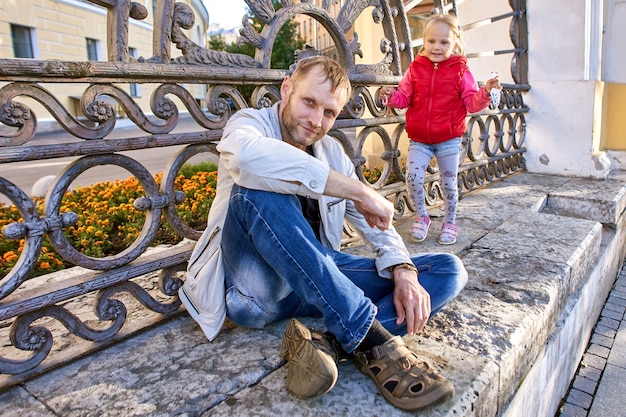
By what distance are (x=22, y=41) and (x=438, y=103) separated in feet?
58.7

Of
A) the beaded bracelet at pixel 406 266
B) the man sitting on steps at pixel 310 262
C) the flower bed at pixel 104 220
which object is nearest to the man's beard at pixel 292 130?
the man sitting on steps at pixel 310 262

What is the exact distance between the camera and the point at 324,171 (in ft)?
4.98

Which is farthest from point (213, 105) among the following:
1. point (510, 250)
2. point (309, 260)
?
point (510, 250)

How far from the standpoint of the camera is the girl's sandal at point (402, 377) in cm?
133

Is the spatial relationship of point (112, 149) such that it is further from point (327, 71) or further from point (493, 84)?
point (493, 84)

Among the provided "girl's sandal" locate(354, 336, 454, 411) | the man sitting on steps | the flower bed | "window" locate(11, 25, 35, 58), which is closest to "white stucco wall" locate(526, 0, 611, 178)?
the flower bed

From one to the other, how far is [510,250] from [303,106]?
1.62m

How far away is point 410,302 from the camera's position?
1.63m

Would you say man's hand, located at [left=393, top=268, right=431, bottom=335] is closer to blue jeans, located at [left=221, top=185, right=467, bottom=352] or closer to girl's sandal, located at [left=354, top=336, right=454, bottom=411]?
blue jeans, located at [left=221, top=185, right=467, bottom=352]

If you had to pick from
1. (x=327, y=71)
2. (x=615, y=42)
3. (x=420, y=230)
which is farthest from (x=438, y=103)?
(x=615, y=42)

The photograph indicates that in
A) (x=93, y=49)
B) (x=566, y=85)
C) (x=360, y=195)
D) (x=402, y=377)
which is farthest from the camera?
(x=93, y=49)

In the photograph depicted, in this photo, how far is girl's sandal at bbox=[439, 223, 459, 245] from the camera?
2.82m

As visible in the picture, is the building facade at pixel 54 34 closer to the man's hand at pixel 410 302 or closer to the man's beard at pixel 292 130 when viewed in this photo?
the man's beard at pixel 292 130

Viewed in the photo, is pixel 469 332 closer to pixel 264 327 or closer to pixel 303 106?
pixel 264 327
